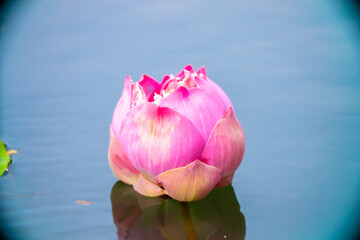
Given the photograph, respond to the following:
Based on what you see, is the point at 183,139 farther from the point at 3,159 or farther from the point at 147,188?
the point at 3,159

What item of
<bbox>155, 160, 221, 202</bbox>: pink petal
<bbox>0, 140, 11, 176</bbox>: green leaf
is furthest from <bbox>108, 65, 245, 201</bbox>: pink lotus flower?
<bbox>0, 140, 11, 176</bbox>: green leaf

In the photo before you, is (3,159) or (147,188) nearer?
(147,188)

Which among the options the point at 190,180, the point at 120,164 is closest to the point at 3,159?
the point at 120,164

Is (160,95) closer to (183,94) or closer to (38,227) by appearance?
(183,94)

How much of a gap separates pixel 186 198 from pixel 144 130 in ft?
0.32

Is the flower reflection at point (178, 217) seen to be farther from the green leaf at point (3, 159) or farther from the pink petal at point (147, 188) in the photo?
the green leaf at point (3, 159)

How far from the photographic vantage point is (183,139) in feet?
1.82

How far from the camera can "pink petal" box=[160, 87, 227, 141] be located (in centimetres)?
57

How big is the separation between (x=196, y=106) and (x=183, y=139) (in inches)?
1.7

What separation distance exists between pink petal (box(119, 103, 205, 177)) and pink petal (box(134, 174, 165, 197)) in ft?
0.11

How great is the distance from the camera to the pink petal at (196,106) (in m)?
0.57

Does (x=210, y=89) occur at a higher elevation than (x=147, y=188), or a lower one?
higher

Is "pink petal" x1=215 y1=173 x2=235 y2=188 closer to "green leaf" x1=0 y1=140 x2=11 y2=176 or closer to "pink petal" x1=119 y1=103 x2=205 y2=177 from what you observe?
"pink petal" x1=119 y1=103 x2=205 y2=177

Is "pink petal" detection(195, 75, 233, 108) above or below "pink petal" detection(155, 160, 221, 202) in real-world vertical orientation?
above
